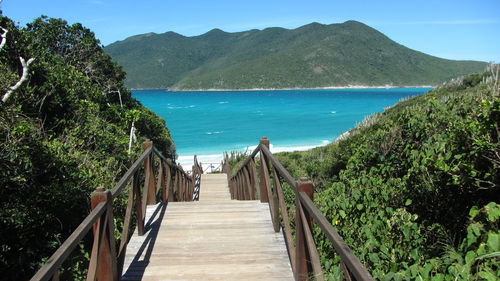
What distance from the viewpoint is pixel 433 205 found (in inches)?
174

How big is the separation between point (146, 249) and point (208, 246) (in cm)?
62

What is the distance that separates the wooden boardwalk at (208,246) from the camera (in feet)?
10.9

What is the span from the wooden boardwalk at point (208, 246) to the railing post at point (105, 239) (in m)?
0.36

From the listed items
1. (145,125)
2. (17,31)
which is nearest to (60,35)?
(145,125)

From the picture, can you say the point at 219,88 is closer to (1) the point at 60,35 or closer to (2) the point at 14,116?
(1) the point at 60,35

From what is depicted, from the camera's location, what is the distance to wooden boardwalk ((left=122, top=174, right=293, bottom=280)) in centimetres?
332

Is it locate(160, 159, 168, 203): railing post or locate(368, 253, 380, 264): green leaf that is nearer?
locate(368, 253, 380, 264): green leaf

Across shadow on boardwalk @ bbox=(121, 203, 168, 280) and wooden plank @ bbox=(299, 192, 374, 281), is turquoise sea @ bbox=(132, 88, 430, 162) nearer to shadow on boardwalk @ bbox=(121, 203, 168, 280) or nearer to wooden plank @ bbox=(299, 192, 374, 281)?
shadow on boardwalk @ bbox=(121, 203, 168, 280)

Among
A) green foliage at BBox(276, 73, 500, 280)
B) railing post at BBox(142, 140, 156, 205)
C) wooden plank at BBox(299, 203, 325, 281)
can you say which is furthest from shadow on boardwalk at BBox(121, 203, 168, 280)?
green foliage at BBox(276, 73, 500, 280)

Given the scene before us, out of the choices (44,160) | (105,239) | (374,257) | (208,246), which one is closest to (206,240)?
(208,246)

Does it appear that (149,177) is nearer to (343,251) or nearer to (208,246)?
(208,246)

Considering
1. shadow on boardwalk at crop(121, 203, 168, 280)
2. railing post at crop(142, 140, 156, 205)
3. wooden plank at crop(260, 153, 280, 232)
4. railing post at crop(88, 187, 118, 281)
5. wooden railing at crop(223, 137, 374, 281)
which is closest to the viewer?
wooden railing at crop(223, 137, 374, 281)

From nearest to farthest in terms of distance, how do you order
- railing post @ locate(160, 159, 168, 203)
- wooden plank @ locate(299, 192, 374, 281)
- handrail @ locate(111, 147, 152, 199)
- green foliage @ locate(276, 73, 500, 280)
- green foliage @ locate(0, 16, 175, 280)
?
wooden plank @ locate(299, 192, 374, 281) < green foliage @ locate(276, 73, 500, 280) < handrail @ locate(111, 147, 152, 199) < green foliage @ locate(0, 16, 175, 280) < railing post @ locate(160, 159, 168, 203)

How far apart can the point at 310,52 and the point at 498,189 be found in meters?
156
